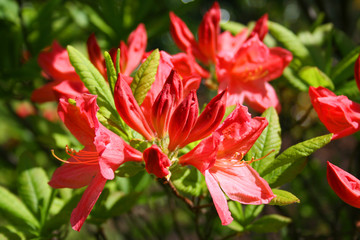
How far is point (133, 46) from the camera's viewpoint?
1.40m

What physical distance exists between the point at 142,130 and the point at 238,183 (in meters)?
0.34

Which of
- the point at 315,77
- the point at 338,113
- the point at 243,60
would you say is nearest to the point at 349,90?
the point at 315,77

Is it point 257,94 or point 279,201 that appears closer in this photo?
point 279,201

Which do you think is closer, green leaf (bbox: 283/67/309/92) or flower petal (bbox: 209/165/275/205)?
flower petal (bbox: 209/165/275/205)

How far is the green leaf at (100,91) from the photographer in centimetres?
110

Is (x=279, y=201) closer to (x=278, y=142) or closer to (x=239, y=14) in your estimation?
(x=278, y=142)

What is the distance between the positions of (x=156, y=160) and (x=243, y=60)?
0.68 metres

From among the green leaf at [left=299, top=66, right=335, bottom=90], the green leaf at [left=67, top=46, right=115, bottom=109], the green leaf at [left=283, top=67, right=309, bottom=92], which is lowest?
the green leaf at [left=283, top=67, right=309, bottom=92]

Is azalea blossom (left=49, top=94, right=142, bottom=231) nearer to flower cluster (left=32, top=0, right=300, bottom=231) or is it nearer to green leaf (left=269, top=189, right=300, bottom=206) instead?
flower cluster (left=32, top=0, right=300, bottom=231)

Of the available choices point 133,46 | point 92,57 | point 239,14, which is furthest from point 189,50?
point 239,14

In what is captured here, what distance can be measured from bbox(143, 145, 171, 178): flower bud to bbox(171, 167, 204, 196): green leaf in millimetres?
150

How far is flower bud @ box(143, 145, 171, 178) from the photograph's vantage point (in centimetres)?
94

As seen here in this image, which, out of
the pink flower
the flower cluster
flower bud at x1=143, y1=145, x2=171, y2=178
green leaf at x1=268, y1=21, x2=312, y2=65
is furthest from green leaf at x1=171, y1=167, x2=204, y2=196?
green leaf at x1=268, y1=21, x2=312, y2=65

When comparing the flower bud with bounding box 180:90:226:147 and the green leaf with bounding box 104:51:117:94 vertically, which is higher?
the green leaf with bounding box 104:51:117:94
